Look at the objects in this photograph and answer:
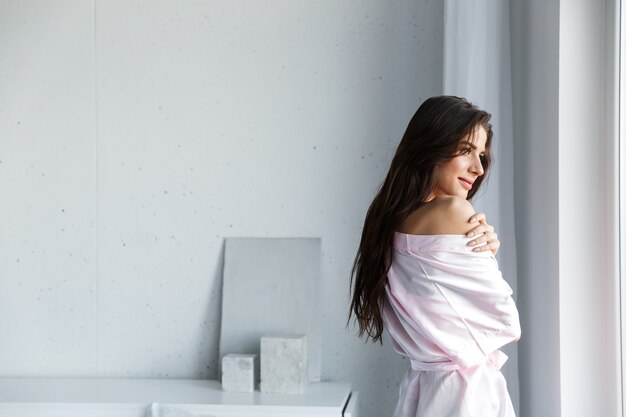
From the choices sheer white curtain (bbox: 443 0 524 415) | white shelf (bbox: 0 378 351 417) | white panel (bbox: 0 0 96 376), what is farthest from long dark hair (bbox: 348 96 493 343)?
white panel (bbox: 0 0 96 376)

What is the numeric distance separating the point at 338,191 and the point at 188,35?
91 centimetres

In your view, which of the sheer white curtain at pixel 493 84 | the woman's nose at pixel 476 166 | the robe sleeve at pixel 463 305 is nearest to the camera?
the robe sleeve at pixel 463 305

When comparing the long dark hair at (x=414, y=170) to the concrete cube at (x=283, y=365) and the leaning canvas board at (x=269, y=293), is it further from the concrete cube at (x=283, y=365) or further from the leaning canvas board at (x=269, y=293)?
the leaning canvas board at (x=269, y=293)

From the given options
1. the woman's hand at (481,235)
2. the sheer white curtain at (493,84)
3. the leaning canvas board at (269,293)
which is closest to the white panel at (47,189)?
the leaning canvas board at (269,293)

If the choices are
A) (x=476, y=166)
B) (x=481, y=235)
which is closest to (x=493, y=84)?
(x=476, y=166)

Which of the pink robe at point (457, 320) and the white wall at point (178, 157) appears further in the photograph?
the white wall at point (178, 157)

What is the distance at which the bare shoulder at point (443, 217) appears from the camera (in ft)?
6.13

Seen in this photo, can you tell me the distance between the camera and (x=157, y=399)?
298cm

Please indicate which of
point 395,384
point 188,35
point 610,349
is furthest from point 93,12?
point 610,349

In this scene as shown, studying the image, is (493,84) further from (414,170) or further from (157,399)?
(157,399)

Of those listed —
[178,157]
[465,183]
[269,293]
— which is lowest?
[269,293]

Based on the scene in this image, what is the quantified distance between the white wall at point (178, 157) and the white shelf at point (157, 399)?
0.18 metres

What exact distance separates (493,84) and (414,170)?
3.25 feet

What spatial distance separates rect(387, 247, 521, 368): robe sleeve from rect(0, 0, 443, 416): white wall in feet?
4.59
